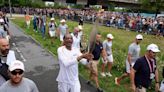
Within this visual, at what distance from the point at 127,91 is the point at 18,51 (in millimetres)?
8764

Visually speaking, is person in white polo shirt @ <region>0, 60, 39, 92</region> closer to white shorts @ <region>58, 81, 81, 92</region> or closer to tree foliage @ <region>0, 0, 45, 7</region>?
white shorts @ <region>58, 81, 81, 92</region>

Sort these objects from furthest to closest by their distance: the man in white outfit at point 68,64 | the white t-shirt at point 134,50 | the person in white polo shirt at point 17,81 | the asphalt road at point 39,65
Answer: the asphalt road at point 39,65 < the white t-shirt at point 134,50 < the man in white outfit at point 68,64 < the person in white polo shirt at point 17,81

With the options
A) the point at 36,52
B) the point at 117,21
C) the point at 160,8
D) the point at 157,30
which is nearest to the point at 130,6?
the point at 160,8

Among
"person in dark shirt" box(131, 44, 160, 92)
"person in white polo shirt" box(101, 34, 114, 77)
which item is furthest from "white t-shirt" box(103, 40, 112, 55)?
"person in dark shirt" box(131, 44, 160, 92)

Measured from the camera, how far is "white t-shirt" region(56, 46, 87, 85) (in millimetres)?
6891

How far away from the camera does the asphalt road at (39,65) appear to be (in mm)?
11453

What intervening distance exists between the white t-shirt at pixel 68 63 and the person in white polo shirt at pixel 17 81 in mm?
1807

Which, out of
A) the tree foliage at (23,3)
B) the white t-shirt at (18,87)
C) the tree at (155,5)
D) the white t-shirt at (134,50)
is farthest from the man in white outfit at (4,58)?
the tree foliage at (23,3)

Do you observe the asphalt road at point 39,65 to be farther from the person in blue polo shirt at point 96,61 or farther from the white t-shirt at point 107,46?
the white t-shirt at point 107,46

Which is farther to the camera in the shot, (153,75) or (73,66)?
(153,75)

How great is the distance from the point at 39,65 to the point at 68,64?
320 inches

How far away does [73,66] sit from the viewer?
7141mm

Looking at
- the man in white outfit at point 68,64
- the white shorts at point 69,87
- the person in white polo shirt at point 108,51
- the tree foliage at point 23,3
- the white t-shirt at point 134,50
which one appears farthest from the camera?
the tree foliage at point 23,3

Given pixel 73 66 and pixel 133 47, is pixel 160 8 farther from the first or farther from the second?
pixel 73 66
